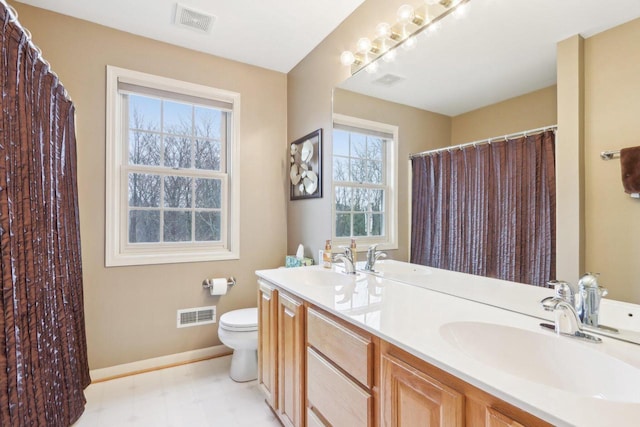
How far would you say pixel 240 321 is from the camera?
2.24 metres

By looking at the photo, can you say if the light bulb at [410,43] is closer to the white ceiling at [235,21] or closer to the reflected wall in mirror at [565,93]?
the reflected wall in mirror at [565,93]

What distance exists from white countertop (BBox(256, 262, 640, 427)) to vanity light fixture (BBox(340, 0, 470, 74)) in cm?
123

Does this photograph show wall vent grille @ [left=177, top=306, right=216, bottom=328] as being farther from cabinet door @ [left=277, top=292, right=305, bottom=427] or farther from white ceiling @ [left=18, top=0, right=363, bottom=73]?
white ceiling @ [left=18, top=0, right=363, bottom=73]

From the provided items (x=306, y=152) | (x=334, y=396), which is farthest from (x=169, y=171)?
(x=334, y=396)

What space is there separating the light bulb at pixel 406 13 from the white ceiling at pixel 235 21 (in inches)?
19.2

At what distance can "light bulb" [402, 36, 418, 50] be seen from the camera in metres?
1.68

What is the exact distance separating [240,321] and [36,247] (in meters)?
1.25

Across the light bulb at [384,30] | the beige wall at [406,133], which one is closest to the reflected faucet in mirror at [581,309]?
the beige wall at [406,133]

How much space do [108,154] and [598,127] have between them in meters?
2.74

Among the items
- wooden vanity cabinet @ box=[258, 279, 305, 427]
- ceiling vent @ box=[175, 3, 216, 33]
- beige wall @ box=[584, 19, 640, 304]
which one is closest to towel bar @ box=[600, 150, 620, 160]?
beige wall @ box=[584, 19, 640, 304]

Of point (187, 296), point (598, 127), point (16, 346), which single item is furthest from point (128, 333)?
point (598, 127)

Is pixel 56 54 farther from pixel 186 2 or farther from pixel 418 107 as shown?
pixel 418 107

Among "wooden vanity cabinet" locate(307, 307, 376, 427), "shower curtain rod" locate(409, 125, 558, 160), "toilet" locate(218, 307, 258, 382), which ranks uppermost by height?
"shower curtain rod" locate(409, 125, 558, 160)

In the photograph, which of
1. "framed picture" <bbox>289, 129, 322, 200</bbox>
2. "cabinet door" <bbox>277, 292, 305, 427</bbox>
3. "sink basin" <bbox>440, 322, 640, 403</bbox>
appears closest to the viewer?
"sink basin" <bbox>440, 322, 640, 403</bbox>
